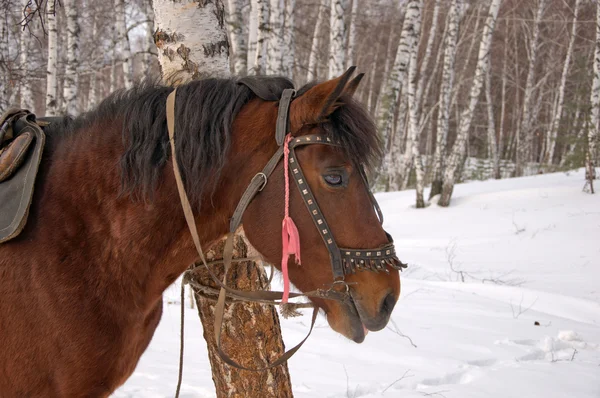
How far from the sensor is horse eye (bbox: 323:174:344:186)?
188cm

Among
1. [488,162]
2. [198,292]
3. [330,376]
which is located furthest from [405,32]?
[488,162]

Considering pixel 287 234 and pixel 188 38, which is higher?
A: pixel 188 38

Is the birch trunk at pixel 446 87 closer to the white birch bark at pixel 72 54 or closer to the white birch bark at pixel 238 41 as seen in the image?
the white birch bark at pixel 238 41

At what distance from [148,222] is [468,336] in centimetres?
400

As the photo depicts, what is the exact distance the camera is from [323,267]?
6.23 ft

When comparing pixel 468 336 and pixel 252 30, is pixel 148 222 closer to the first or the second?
pixel 468 336

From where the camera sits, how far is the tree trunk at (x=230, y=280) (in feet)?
8.31

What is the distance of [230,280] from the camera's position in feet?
8.43

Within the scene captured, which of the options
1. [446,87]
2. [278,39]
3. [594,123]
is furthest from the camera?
[446,87]

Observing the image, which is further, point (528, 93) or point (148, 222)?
point (528, 93)

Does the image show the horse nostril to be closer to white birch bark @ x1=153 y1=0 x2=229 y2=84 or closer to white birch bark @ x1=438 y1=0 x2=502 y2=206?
white birch bark @ x1=153 y1=0 x2=229 y2=84

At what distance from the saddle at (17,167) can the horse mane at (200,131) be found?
0.36 m

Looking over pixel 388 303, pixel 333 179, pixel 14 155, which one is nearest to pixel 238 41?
pixel 14 155

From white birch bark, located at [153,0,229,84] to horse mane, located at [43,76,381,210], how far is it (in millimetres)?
541
